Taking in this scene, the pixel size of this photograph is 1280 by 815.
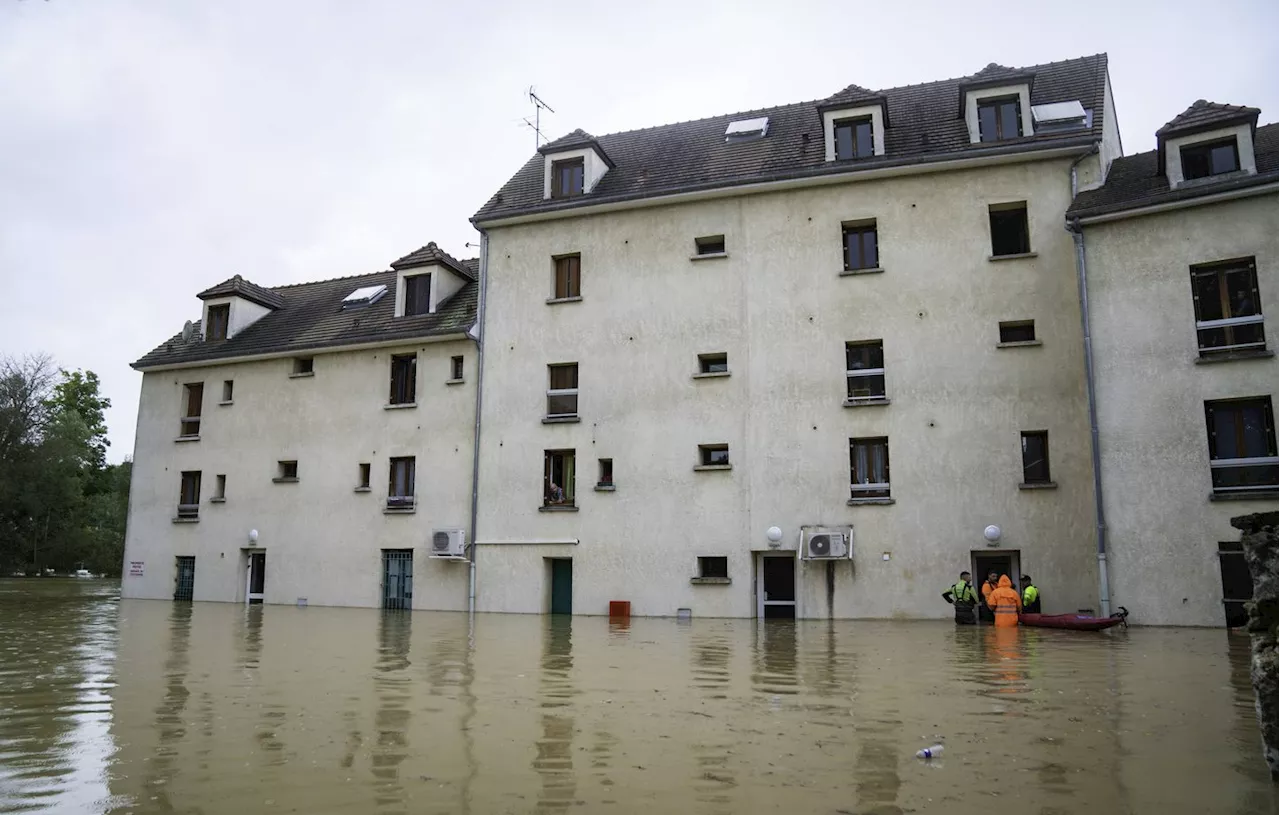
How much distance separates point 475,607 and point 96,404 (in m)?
44.7

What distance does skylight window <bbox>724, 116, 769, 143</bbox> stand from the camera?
1078 inches

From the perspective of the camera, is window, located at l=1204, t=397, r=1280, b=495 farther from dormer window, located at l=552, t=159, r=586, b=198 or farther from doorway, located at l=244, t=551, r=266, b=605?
doorway, located at l=244, t=551, r=266, b=605

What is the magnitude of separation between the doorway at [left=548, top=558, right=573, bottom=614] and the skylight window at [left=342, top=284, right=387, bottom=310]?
1209 centimetres

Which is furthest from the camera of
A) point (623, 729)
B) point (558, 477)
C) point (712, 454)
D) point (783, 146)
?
point (558, 477)

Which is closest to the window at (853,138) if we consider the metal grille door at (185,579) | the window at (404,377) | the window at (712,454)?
the window at (712,454)

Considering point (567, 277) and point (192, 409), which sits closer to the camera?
point (567, 277)

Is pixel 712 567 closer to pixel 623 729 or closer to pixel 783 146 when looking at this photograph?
pixel 783 146

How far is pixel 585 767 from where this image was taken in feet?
20.3

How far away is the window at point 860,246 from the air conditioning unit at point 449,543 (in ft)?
42.8

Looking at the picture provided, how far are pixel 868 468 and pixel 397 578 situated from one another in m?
14.2

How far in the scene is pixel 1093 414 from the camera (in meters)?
20.4

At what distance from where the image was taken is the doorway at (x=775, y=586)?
2361 centimetres

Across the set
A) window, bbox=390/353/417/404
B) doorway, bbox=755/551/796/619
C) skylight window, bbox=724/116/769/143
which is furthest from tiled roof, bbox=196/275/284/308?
doorway, bbox=755/551/796/619

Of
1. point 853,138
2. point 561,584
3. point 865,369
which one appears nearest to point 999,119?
point 853,138
